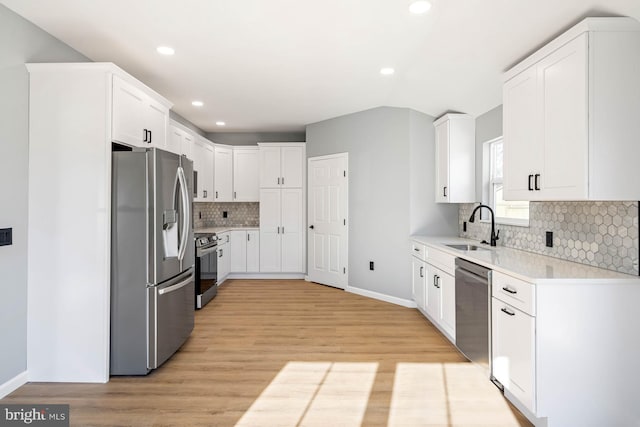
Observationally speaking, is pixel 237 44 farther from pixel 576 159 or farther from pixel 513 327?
pixel 513 327

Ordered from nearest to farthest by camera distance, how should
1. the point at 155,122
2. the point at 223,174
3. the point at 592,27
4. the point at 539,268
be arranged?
the point at 592,27
the point at 539,268
the point at 155,122
the point at 223,174

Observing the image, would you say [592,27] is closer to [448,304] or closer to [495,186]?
[495,186]

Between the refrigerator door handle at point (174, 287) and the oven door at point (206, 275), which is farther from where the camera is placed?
the oven door at point (206, 275)

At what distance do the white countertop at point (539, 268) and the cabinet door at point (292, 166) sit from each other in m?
3.51

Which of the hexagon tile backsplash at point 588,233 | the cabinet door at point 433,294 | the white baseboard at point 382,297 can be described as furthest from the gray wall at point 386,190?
the hexagon tile backsplash at point 588,233

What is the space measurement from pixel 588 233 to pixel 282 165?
4.71 m

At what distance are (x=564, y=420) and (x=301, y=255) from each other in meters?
4.70

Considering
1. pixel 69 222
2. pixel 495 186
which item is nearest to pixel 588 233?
pixel 495 186

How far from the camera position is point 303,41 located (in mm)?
3045

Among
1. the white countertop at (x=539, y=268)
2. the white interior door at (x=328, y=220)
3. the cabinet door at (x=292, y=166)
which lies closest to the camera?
the white countertop at (x=539, y=268)

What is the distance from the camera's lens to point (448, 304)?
344 cm

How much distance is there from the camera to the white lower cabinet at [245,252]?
6.39 m

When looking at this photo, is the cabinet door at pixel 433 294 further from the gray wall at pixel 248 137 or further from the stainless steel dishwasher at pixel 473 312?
the gray wall at pixel 248 137

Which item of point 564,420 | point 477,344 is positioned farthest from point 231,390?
point 564,420
